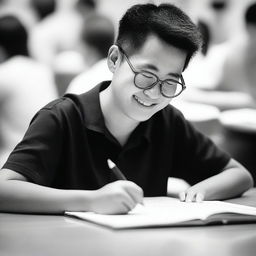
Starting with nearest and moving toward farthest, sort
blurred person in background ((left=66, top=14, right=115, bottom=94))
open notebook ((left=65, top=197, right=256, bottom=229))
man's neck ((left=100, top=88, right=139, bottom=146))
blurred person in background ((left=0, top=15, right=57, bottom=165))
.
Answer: open notebook ((left=65, top=197, right=256, bottom=229)) < man's neck ((left=100, top=88, right=139, bottom=146)) < blurred person in background ((left=0, top=15, right=57, bottom=165)) < blurred person in background ((left=66, top=14, right=115, bottom=94))

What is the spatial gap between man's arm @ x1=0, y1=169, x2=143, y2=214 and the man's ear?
409 mm

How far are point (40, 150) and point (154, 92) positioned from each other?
0.33m

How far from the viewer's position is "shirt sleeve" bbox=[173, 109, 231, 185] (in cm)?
177

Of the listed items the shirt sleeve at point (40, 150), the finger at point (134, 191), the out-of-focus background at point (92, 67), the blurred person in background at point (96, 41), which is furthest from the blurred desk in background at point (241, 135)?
the finger at point (134, 191)

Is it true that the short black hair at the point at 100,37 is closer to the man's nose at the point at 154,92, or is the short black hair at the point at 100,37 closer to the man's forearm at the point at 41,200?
the man's nose at the point at 154,92

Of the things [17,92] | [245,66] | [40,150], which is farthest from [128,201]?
[245,66]

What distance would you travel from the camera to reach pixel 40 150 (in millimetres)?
1386

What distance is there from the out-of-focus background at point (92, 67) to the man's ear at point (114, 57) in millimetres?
208

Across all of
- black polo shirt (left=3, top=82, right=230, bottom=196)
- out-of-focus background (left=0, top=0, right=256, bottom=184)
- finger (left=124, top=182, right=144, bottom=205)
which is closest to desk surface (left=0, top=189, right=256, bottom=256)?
finger (left=124, top=182, right=144, bottom=205)

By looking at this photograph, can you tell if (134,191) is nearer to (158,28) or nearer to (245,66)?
(158,28)

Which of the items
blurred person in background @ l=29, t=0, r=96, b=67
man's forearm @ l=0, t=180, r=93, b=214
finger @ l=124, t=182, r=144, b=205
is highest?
blurred person in background @ l=29, t=0, r=96, b=67

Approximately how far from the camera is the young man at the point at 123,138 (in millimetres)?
1258

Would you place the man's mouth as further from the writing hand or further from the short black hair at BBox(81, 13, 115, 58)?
the short black hair at BBox(81, 13, 115, 58)

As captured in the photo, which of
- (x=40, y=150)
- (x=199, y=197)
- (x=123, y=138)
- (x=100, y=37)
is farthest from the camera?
(x=100, y=37)
